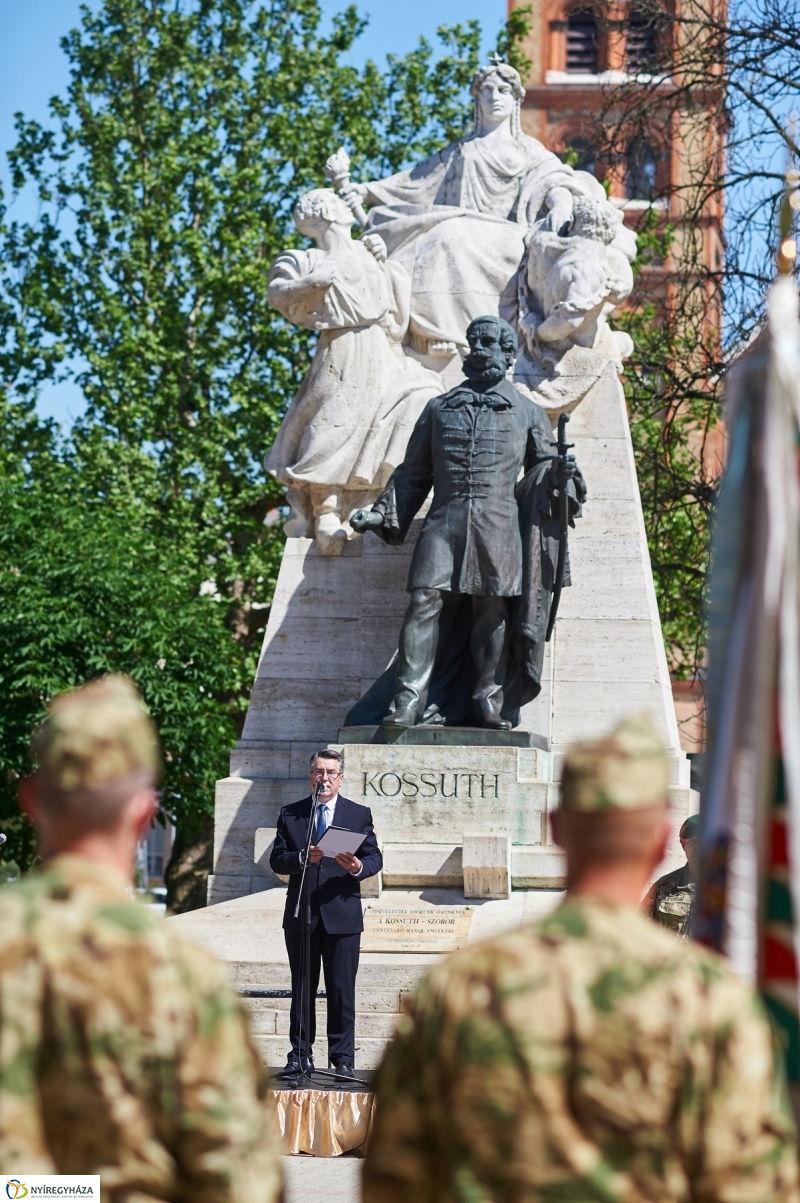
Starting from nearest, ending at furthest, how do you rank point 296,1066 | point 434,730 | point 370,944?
point 296,1066 < point 370,944 < point 434,730

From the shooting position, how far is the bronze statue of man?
1184 cm

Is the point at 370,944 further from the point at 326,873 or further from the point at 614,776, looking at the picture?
the point at 614,776

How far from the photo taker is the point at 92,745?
3.27 meters

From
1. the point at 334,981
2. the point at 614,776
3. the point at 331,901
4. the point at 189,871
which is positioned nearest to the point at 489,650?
the point at 331,901

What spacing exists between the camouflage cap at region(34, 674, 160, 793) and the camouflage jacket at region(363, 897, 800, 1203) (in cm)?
66

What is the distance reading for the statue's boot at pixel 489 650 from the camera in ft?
39.0

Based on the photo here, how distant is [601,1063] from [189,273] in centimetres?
2657

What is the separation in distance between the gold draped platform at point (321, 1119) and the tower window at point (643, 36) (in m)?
10.4

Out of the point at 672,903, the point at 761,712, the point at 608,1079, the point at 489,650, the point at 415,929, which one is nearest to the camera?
the point at 608,1079

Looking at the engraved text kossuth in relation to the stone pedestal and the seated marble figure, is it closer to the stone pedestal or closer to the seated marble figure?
the stone pedestal

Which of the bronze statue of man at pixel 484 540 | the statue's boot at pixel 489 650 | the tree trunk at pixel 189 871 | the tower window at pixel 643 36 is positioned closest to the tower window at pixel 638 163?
the tower window at pixel 643 36

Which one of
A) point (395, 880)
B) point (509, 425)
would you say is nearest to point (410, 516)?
point (509, 425)

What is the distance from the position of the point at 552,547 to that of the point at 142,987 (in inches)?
356

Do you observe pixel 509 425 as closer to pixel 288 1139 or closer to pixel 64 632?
pixel 288 1139
